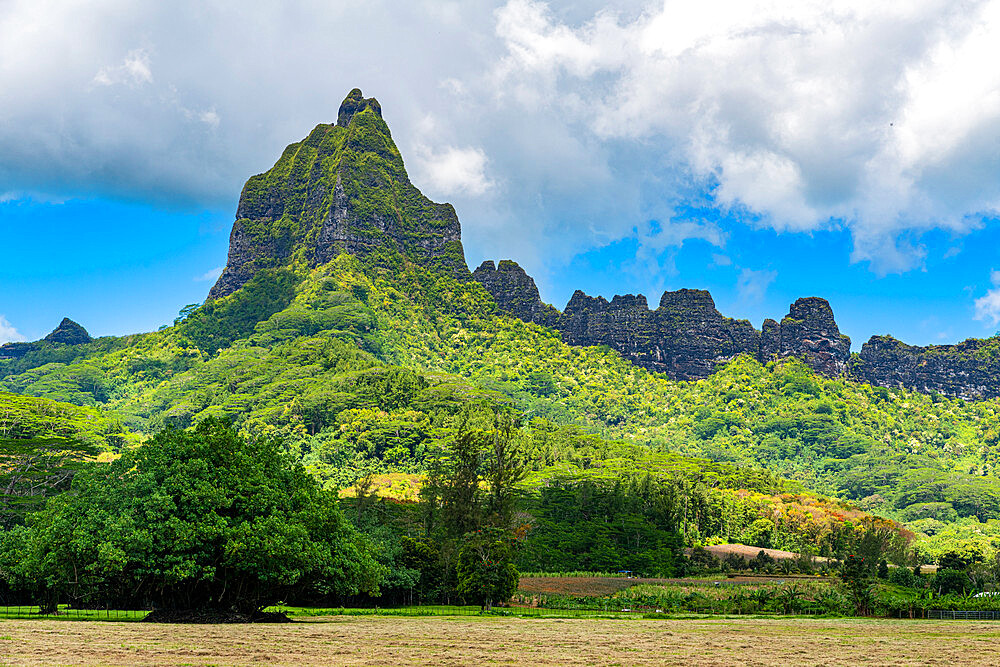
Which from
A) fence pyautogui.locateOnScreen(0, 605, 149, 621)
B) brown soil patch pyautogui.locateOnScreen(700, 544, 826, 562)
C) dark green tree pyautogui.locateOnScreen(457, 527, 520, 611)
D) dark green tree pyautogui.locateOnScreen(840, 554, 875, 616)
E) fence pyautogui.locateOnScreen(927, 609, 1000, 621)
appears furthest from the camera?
brown soil patch pyautogui.locateOnScreen(700, 544, 826, 562)

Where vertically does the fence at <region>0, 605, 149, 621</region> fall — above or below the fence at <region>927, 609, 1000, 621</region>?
above

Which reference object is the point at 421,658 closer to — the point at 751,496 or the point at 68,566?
the point at 68,566

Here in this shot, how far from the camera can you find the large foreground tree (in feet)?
120

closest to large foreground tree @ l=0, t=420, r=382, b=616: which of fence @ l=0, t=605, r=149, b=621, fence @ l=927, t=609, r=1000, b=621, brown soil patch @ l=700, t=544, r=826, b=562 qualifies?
fence @ l=0, t=605, r=149, b=621

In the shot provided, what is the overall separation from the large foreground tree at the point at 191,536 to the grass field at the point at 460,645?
2.58 metres

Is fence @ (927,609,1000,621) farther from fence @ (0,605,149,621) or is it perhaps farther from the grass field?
fence @ (0,605,149,621)

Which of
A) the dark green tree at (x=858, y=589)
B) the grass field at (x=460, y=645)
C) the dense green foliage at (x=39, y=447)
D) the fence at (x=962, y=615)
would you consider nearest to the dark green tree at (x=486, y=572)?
the grass field at (x=460, y=645)

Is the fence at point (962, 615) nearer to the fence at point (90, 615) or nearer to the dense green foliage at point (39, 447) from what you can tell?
the fence at point (90, 615)

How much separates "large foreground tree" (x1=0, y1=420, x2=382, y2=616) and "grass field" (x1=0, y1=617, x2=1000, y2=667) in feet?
8.47

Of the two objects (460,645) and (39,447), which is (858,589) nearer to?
(460,645)

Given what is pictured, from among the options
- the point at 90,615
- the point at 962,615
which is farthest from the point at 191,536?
the point at 962,615

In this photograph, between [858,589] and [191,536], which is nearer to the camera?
[191,536]

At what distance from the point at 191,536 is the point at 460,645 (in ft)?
45.1

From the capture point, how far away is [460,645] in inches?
1186
